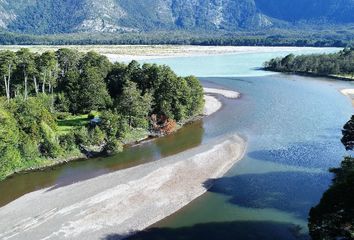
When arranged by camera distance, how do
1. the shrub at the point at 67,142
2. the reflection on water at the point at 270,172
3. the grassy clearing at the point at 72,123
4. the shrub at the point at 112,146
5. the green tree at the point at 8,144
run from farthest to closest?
the grassy clearing at the point at 72,123 → the shrub at the point at 112,146 → the shrub at the point at 67,142 → the green tree at the point at 8,144 → the reflection on water at the point at 270,172

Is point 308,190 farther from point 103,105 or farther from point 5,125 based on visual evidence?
point 103,105

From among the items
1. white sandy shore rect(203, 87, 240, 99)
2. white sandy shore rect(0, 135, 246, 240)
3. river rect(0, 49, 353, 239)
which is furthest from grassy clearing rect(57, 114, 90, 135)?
white sandy shore rect(203, 87, 240, 99)

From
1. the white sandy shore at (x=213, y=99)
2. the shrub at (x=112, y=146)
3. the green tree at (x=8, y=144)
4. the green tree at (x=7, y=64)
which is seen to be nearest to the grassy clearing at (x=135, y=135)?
the shrub at (x=112, y=146)

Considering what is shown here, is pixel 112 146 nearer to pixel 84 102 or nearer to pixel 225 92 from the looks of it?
pixel 84 102

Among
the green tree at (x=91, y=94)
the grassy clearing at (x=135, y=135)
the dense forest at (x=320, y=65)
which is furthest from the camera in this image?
the dense forest at (x=320, y=65)

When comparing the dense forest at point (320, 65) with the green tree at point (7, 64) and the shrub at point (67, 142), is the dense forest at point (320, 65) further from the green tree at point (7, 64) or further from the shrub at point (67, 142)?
the shrub at point (67, 142)

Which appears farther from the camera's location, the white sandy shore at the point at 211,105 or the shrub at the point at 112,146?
the white sandy shore at the point at 211,105

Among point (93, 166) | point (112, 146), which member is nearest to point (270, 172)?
point (112, 146)
